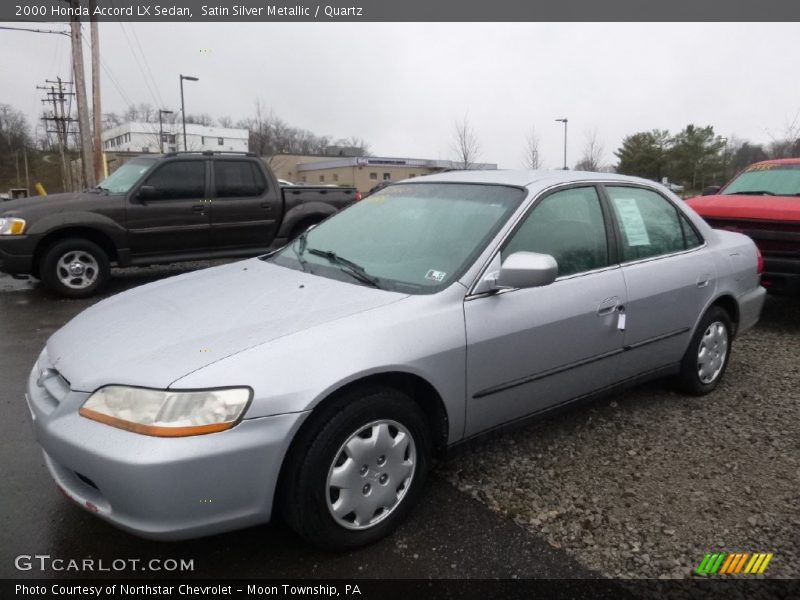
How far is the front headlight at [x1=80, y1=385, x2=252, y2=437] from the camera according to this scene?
2.00m

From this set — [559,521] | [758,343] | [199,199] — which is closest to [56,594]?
[559,521]

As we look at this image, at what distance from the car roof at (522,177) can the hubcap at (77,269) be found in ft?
17.6

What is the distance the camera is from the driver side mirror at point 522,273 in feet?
8.64

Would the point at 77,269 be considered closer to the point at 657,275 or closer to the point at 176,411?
the point at 176,411

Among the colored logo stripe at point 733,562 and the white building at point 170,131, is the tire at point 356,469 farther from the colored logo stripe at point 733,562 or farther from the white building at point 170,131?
the white building at point 170,131

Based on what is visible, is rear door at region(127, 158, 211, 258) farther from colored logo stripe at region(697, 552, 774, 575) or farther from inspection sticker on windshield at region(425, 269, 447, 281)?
colored logo stripe at region(697, 552, 774, 575)

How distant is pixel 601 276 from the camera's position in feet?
10.7

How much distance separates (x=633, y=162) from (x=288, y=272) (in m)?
53.4

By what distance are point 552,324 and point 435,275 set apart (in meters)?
0.67

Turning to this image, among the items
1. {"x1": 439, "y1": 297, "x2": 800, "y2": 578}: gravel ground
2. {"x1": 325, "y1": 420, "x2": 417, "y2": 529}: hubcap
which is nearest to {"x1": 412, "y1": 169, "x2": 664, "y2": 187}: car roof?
{"x1": 439, "y1": 297, "x2": 800, "y2": 578}: gravel ground

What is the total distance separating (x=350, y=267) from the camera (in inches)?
119

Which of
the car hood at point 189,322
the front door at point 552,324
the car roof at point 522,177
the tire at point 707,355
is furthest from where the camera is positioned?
the tire at point 707,355
